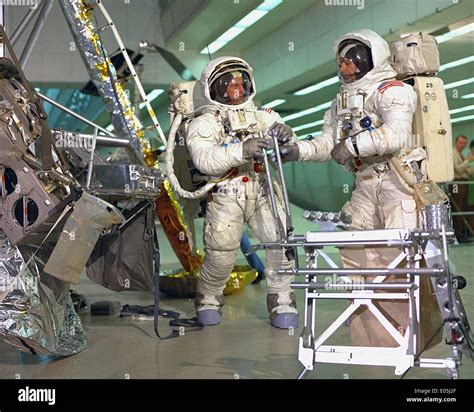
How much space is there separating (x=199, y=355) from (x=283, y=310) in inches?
34.4

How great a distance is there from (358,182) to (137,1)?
5094 mm

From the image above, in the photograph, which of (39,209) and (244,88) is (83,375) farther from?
(244,88)

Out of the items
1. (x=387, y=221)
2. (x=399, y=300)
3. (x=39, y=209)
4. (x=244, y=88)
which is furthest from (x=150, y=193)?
(x=399, y=300)

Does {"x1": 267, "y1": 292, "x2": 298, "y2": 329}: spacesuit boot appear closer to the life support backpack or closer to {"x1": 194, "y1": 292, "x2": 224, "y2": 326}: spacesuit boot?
{"x1": 194, "y1": 292, "x2": 224, "y2": 326}: spacesuit boot

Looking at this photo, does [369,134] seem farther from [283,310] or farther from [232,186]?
[283,310]

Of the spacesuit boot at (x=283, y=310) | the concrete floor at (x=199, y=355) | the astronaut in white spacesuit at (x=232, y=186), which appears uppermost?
the astronaut in white spacesuit at (x=232, y=186)

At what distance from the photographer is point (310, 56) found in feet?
26.2

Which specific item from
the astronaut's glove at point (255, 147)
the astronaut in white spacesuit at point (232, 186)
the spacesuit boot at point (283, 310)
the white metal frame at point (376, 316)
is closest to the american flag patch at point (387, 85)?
the astronaut's glove at point (255, 147)

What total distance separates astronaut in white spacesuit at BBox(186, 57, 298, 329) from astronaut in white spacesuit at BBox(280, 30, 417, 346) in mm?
430

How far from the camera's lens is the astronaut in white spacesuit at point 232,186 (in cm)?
427

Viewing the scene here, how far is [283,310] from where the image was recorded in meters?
4.35

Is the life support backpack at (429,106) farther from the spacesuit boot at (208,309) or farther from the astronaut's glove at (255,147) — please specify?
the spacesuit boot at (208,309)

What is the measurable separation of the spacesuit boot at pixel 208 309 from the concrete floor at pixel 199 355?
84 mm

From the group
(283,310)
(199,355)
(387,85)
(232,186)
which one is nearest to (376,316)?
(199,355)
